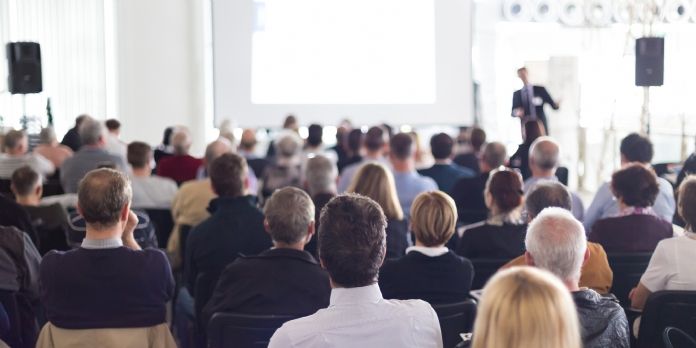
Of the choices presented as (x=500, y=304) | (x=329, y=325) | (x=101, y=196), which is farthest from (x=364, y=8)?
(x=500, y=304)

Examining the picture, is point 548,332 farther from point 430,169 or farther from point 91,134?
point 91,134

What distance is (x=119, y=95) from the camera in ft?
38.5

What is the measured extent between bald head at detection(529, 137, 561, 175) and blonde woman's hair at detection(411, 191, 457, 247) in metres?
2.32

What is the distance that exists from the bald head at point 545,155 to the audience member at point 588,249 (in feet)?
5.53

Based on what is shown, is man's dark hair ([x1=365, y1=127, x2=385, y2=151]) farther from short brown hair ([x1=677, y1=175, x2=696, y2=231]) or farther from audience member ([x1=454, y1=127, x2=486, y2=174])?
short brown hair ([x1=677, y1=175, x2=696, y2=231])

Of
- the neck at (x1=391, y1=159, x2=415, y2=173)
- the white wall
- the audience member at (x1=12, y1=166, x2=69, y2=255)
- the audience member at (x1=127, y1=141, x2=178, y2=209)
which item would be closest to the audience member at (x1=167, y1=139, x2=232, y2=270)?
the audience member at (x1=127, y1=141, x2=178, y2=209)

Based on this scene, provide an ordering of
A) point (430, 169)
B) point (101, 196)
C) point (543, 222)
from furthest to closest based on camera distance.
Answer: point (430, 169)
point (101, 196)
point (543, 222)

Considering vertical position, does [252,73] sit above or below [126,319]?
above

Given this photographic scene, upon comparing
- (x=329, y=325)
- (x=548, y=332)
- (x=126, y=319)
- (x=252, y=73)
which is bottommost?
(x=126, y=319)

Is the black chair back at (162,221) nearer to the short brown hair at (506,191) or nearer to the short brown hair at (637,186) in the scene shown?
the short brown hair at (506,191)

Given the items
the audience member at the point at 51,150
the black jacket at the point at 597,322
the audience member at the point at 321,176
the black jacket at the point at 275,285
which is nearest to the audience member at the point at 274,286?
the black jacket at the point at 275,285

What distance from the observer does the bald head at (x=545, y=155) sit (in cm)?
570

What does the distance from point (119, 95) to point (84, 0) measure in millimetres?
1327

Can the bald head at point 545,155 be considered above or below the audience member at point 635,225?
above
